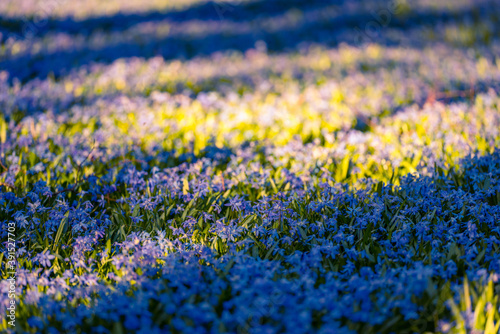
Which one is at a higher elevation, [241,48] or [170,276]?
[241,48]

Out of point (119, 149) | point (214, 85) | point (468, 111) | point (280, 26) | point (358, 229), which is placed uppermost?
point (280, 26)

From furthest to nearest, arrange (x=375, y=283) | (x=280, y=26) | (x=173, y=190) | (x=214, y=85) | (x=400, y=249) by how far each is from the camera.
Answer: (x=280, y=26) → (x=214, y=85) → (x=173, y=190) → (x=400, y=249) → (x=375, y=283)

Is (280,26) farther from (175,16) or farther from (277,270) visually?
(277,270)

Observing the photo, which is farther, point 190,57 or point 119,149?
point 190,57

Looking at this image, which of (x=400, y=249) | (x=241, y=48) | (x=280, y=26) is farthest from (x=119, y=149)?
(x=280, y=26)

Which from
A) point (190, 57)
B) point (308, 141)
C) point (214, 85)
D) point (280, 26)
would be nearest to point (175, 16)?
point (280, 26)

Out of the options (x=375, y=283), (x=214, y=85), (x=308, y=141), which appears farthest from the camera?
(x=214, y=85)
